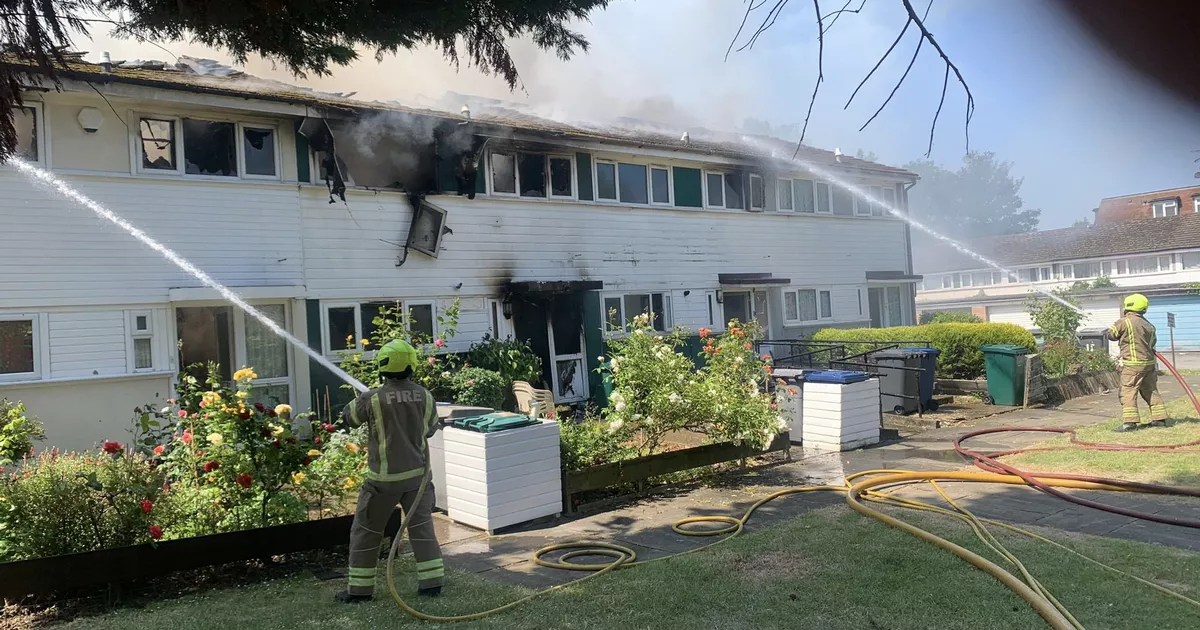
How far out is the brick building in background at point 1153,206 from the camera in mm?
49747

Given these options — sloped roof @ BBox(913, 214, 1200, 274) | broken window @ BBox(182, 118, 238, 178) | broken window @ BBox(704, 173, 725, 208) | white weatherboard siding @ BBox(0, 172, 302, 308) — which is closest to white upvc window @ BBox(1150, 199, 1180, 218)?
sloped roof @ BBox(913, 214, 1200, 274)

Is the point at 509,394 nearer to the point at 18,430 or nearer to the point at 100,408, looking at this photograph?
the point at 100,408

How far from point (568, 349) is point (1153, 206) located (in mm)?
54539

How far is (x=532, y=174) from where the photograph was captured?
14.9 m

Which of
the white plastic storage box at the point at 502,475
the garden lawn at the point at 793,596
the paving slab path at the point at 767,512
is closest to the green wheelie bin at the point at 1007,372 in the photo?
the paving slab path at the point at 767,512

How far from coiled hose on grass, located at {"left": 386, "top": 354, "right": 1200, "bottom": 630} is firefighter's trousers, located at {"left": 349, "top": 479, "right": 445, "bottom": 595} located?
0.11m

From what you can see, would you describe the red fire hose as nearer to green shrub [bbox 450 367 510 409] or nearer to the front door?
green shrub [bbox 450 367 510 409]

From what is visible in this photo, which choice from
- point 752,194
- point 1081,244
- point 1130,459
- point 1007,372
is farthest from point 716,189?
point 1081,244

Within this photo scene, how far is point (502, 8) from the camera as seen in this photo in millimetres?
4156

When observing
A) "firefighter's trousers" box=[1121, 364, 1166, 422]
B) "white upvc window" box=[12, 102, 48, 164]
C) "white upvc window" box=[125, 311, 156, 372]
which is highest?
"white upvc window" box=[12, 102, 48, 164]

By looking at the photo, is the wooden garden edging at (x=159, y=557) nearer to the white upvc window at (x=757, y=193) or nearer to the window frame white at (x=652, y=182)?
the window frame white at (x=652, y=182)

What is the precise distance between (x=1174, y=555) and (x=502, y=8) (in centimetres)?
557

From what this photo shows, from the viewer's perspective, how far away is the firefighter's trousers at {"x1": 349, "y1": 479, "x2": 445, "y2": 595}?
17.0 feet

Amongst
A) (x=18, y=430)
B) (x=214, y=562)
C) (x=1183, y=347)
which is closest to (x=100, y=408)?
(x=18, y=430)
